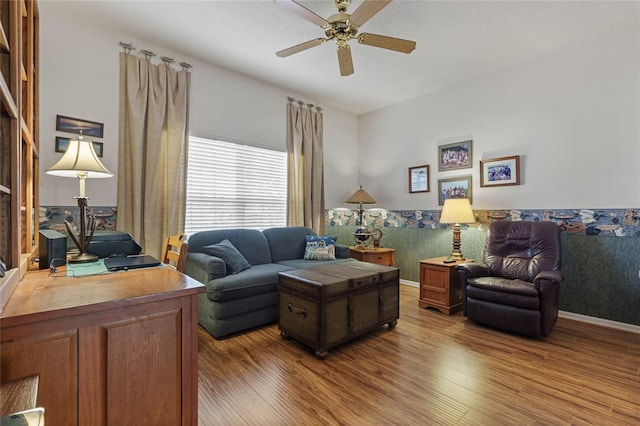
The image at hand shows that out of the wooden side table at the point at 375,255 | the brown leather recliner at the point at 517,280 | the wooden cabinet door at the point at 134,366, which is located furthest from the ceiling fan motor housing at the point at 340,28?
the wooden side table at the point at 375,255

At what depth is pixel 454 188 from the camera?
4.08m

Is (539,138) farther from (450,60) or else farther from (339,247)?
(339,247)

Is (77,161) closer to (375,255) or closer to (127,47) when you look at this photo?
(127,47)

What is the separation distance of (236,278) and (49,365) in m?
1.83

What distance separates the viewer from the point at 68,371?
3.21 feet

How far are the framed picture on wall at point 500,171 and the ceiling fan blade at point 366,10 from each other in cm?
258

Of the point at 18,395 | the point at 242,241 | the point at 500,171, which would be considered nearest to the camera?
→ the point at 18,395

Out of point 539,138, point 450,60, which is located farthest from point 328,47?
point 539,138

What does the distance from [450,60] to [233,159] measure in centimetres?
290

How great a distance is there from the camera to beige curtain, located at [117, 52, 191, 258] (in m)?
3.00

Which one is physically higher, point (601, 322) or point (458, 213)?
point (458, 213)

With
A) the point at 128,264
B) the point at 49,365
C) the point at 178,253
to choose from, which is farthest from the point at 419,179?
the point at 49,365

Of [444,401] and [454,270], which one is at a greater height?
[454,270]

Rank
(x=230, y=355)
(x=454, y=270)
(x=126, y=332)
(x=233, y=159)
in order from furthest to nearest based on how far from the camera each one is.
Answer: (x=233, y=159)
(x=454, y=270)
(x=230, y=355)
(x=126, y=332)
